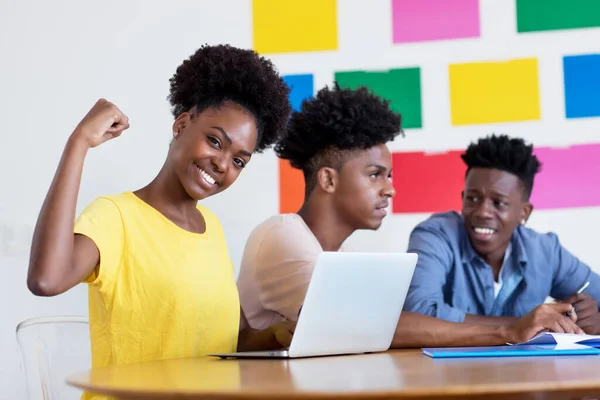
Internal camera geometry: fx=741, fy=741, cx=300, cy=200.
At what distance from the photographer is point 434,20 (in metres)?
2.73

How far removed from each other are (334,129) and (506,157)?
25.9 inches

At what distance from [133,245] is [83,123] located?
0.28m

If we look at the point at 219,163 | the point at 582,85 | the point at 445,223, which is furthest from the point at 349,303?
the point at 582,85

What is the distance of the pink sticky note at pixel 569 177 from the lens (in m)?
2.66

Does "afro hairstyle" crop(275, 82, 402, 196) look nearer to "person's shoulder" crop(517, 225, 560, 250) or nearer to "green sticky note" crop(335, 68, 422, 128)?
"green sticky note" crop(335, 68, 422, 128)

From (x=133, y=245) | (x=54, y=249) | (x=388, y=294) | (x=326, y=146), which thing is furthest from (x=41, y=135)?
(x=388, y=294)

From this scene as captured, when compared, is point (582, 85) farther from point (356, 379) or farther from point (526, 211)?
point (356, 379)

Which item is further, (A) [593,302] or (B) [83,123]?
(A) [593,302]

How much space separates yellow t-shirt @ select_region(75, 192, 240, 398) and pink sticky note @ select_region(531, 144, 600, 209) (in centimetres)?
147

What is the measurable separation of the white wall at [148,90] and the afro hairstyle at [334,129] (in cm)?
37

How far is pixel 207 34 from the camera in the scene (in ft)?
9.11

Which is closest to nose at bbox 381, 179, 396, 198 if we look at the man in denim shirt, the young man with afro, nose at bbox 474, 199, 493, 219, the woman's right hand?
the young man with afro

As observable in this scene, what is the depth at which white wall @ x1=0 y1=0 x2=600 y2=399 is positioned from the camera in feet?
8.73

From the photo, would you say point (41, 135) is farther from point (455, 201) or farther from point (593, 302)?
point (593, 302)
